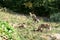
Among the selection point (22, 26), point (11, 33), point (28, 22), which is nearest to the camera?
point (11, 33)

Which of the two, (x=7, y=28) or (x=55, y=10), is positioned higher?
(x=7, y=28)

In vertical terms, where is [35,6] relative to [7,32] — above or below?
below

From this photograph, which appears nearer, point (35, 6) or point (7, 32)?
point (7, 32)

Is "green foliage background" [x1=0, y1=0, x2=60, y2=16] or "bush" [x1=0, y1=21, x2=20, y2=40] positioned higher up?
"bush" [x1=0, y1=21, x2=20, y2=40]

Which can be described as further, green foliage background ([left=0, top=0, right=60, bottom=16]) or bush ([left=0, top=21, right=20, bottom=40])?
green foliage background ([left=0, top=0, right=60, bottom=16])

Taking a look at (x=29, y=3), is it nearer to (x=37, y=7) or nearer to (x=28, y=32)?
(x=37, y=7)

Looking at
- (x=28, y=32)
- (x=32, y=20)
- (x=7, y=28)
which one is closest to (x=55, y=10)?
(x=32, y=20)

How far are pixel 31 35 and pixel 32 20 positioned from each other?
3443mm

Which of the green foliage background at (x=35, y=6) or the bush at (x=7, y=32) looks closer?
the bush at (x=7, y=32)

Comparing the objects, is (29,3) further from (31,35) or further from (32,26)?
(31,35)

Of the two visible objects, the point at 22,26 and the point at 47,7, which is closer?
the point at 22,26

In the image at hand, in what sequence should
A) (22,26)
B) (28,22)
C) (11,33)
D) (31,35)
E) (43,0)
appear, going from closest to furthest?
(11,33), (31,35), (22,26), (28,22), (43,0)

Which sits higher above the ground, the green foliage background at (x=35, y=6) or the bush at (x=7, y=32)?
the bush at (x=7, y=32)

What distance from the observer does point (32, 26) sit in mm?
13297
